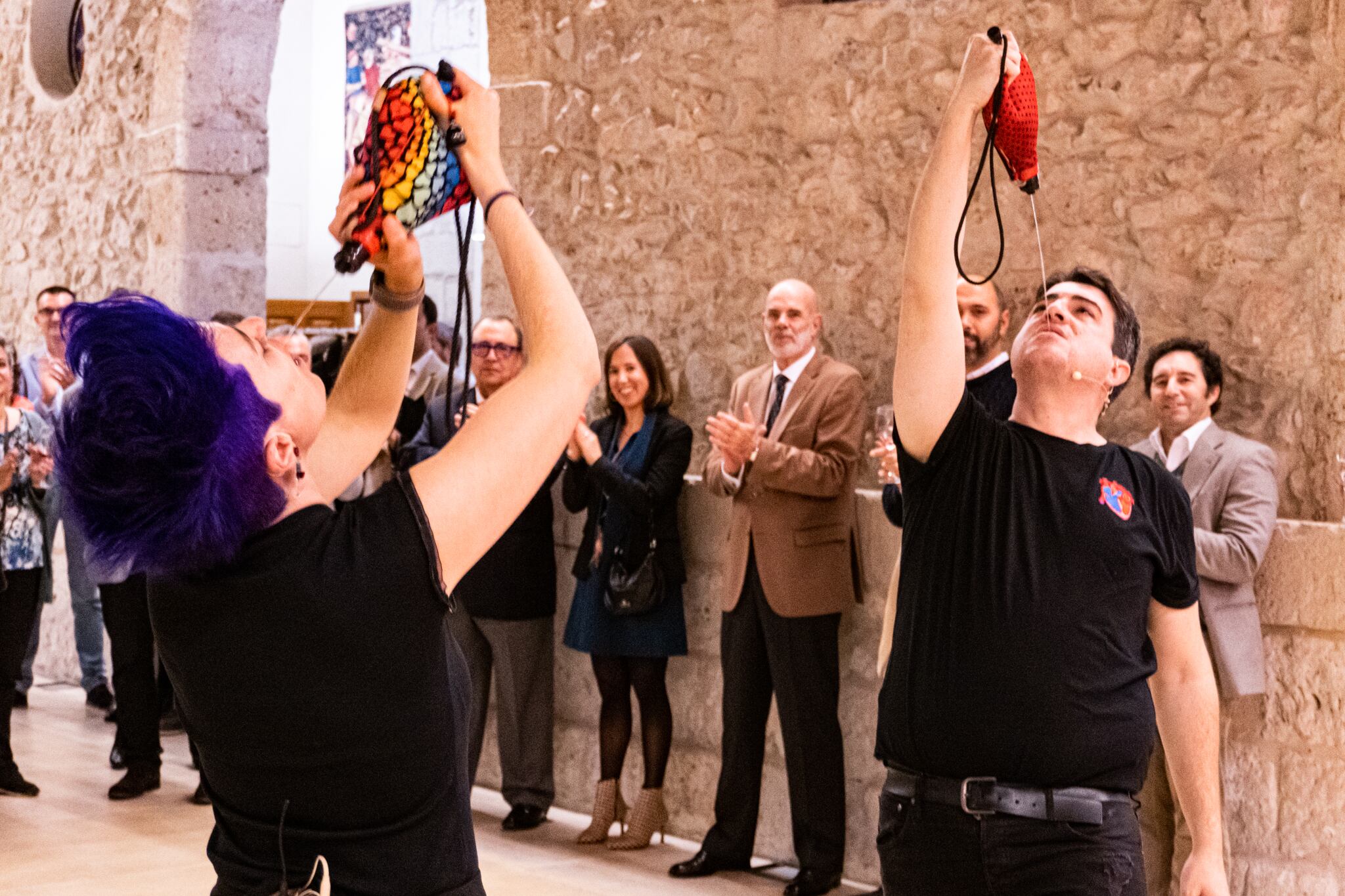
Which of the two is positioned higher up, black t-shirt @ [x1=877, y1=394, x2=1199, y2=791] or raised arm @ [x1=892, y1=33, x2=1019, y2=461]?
raised arm @ [x1=892, y1=33, x2=1019, y2=461]

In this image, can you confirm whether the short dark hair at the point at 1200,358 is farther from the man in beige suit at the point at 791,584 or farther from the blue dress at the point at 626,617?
the blue dress at the point at 626,617

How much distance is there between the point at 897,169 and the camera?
484cm

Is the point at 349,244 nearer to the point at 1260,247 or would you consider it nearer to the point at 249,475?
the point at 249,475

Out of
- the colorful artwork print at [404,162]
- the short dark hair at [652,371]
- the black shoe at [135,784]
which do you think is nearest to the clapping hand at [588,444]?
the short dark hair at [652,371]

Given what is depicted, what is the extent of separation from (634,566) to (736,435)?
2.31 ft

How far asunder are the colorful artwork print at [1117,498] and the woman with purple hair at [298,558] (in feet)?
3.30

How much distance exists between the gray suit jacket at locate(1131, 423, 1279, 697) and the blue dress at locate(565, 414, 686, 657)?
1.72 meters

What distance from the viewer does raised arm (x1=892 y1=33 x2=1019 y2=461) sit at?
215cm

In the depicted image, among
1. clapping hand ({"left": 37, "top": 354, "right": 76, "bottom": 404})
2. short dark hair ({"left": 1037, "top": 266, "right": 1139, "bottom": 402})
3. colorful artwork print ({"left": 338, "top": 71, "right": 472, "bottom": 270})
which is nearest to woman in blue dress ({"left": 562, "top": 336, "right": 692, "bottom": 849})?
clapping hand ({"left": 37, "top": 354, "right": 76, "bottom": 404})

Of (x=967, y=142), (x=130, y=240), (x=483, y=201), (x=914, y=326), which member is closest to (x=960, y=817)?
(x=914, y=326)

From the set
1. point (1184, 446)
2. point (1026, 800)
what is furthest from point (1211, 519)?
point (1026, 800)

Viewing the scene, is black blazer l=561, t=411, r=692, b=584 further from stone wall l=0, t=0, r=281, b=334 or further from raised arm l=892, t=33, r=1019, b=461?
stone wall l=0, t=0, r=281, b=334

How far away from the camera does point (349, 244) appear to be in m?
1.74

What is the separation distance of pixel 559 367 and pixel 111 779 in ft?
15.9
